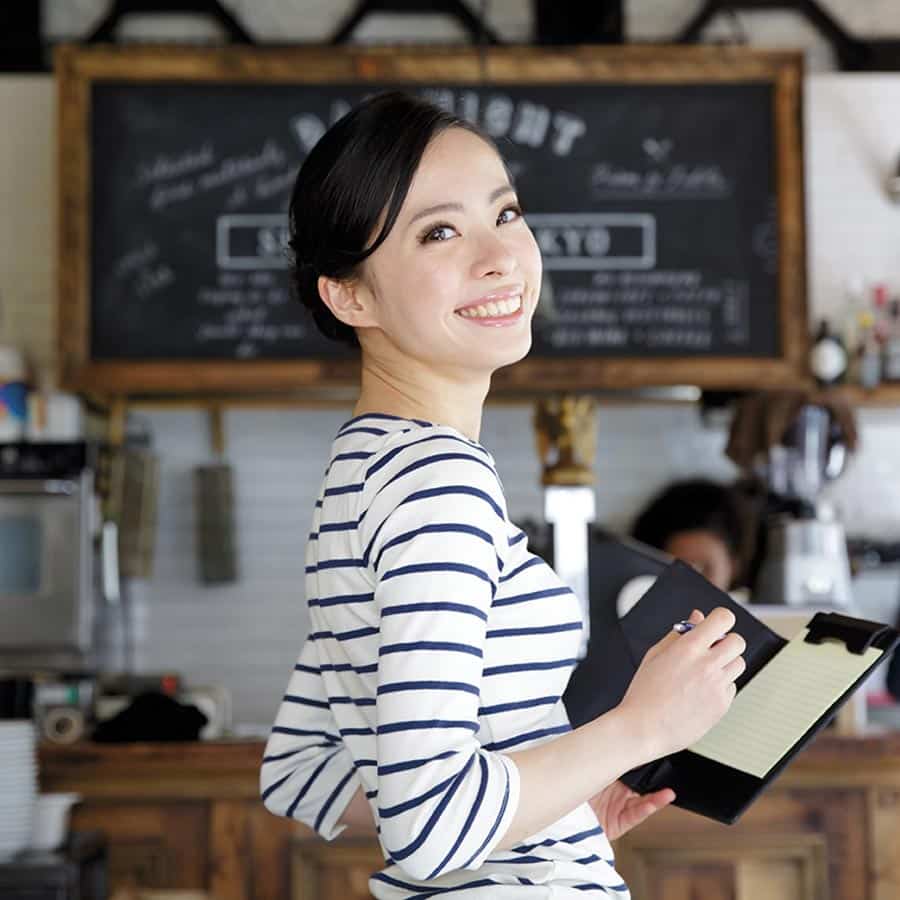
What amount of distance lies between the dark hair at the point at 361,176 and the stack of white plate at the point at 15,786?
68.9 inches

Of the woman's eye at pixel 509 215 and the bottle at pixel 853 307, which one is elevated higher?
the bottle at pixel 853 307

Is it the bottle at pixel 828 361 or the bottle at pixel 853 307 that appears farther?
the bottle at pixel 853 307

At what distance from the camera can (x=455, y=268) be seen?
1166 millimetres

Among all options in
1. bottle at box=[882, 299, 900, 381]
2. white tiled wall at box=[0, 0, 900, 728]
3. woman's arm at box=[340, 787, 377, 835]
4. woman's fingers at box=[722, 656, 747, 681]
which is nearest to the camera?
woman's fingers at box=[722, 656, 747, 681]

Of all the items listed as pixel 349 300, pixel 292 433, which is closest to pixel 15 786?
pixel 349 300

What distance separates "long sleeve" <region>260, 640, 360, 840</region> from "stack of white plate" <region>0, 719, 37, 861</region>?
148 centimetres

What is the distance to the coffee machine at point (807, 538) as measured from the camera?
3.29 meters

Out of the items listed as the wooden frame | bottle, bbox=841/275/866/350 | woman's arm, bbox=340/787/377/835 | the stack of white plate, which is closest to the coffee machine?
the wooden frame

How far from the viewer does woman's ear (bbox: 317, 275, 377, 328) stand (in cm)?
123

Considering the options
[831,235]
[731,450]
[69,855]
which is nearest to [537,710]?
[69,855]

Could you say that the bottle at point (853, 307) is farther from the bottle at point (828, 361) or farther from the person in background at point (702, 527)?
the person in background at point (702, 527)

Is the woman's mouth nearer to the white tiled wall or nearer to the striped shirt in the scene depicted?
the striped shirt

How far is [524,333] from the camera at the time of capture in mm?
1203

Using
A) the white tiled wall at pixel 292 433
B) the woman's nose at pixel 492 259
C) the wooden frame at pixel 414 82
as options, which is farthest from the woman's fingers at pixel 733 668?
the white tiled wall at pixel 292 433
